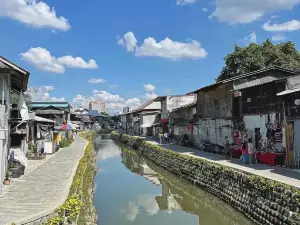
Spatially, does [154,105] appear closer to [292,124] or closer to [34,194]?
[292,124]

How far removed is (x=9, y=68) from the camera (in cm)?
1573

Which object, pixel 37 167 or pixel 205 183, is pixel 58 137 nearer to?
pixel 37 167

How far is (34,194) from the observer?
13.8 metres

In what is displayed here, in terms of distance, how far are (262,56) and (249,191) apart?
108ft

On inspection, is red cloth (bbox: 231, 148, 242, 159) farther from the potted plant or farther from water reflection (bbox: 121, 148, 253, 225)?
the potted plant

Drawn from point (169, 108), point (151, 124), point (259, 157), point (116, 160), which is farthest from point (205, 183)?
point (151, 124)

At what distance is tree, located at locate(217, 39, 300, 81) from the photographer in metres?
44.0

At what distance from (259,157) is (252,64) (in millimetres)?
25290

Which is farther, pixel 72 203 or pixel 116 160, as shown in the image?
pixel 116 160

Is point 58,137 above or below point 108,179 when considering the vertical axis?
above

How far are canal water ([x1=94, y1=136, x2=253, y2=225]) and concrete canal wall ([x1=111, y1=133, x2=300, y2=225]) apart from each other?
43cm

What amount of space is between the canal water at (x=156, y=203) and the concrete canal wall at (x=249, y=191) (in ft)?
1.42

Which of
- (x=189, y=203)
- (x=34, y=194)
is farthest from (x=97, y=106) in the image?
(x=34, y=194)

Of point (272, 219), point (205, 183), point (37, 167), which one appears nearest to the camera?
point (272, 219)
